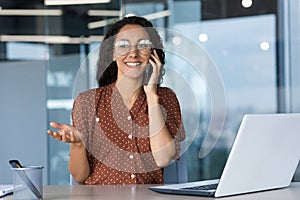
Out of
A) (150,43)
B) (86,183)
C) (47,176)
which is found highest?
(150,43)

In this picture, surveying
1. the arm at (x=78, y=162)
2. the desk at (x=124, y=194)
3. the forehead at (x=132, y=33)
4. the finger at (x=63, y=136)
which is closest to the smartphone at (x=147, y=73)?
the forehead at (x=132, y=33)

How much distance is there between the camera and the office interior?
5.17 m

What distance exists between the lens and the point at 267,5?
5273 mm

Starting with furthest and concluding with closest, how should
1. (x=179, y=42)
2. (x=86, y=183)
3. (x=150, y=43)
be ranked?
1. (x=179, y=42)
2. (x=150, y=43)
3. (x=86, y=183)

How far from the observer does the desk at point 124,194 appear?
182cm

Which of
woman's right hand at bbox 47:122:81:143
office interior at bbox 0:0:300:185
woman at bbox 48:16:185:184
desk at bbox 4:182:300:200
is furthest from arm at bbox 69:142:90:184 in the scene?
office interior at bbox 0:0:300:185

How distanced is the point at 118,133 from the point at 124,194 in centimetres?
61

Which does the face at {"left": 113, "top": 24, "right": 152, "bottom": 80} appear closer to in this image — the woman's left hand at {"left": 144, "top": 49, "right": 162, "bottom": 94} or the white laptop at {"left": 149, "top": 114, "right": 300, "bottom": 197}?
the woman's left hand at {"left": 144, "top": 49, "right": 162, "bottom": 94}

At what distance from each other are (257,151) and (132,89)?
90 cm

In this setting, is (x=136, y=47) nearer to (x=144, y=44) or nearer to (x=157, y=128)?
(x=144, y=44)

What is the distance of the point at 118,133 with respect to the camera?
8.19 feet

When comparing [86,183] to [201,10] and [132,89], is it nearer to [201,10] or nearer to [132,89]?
[132,89]

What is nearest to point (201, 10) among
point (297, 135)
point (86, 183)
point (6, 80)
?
point (6, 80)

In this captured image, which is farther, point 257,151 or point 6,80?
point 6,80
